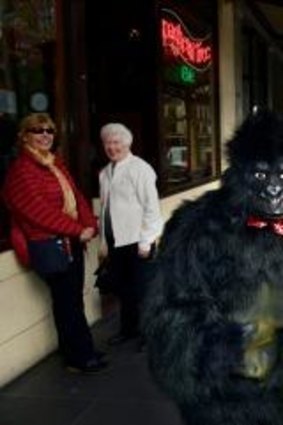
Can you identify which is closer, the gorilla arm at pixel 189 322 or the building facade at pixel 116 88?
the gorilla arm at pixel 189 322

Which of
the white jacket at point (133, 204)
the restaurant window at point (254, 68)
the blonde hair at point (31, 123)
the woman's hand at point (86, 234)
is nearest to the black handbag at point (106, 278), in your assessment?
the white jacket at point (133, 204)

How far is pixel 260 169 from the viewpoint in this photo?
2949mm

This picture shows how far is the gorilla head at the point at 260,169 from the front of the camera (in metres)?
2.93

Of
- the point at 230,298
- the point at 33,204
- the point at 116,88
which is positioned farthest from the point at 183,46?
the point at 230,298

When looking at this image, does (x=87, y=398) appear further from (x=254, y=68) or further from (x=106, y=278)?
(x=254, y=68)

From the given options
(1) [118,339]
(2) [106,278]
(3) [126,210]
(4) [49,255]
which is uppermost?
(3) [126,210]

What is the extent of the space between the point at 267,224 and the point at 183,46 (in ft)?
26.3

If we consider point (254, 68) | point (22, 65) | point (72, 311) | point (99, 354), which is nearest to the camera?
point (72, 311)

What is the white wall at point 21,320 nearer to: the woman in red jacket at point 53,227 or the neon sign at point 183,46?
the woman in red jacket at point 53,227

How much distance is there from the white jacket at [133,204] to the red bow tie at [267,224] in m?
3.87

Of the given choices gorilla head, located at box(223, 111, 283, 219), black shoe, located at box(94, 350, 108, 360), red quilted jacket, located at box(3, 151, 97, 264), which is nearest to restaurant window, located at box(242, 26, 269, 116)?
black shoe, located at box(94, 350, 108, 360)

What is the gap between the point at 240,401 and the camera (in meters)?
2.88

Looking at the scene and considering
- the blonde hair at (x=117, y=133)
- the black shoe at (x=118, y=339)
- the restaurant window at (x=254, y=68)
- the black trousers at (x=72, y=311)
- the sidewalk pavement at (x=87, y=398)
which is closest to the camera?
the sidewalk pavement at (x=87, y=398)

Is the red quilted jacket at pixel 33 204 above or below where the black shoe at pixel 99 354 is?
above
